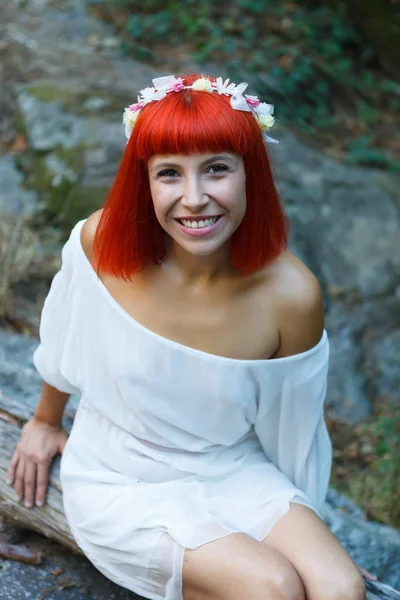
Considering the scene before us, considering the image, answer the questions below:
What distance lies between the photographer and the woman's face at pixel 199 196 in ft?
6.23

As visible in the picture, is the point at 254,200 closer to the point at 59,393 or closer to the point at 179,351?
the point at 179,351

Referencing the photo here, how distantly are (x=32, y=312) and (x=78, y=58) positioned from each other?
7.62ft

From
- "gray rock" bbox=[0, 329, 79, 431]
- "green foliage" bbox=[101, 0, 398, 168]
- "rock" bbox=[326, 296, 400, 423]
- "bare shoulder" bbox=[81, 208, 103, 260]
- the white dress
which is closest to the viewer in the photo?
the white dress

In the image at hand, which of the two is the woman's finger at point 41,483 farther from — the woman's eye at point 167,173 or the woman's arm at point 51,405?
the woman's eye at point 167,173

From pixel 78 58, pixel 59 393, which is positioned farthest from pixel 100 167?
pixel 59 393

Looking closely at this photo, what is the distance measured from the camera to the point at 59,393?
243 centimetres

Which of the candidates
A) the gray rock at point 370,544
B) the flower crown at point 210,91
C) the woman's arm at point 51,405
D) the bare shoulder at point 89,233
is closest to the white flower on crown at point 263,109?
the flower crown at point 210,91

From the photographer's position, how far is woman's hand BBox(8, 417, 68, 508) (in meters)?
2.47

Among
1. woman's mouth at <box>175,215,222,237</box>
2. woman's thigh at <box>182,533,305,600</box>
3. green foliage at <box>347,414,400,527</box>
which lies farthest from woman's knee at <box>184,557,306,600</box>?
green foliage at <box>347,414,400,527</box>

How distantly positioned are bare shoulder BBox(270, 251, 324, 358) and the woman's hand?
792 mm

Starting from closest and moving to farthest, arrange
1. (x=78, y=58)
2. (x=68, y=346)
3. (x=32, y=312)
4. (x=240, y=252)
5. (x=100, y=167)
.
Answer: (x=240, y=252)
(x=68, y=346)
(x=32, y=312)
(x=100, y=167)
(x=78, y=58)

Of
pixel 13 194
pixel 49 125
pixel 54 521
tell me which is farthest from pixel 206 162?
pixel 49 125

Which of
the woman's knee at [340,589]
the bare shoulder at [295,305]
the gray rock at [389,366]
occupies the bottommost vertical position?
the gray rock at [389,366]

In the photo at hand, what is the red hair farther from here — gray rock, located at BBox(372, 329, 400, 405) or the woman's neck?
gray rock, located at BBox(372, 329, 400, 405)
